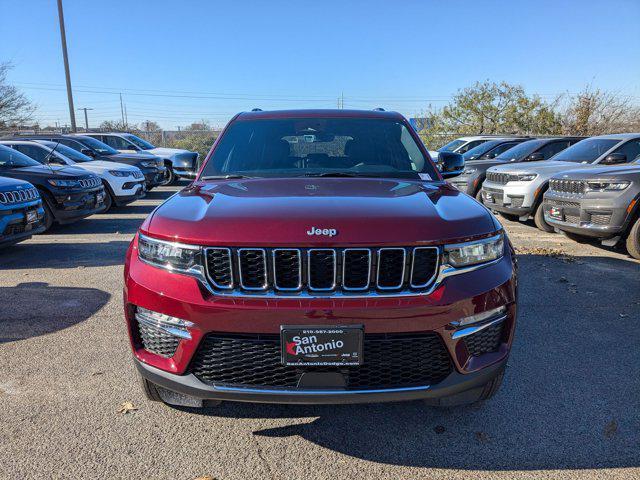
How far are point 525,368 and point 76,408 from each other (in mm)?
2959

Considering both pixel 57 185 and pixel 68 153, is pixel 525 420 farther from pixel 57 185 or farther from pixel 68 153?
pixel 68 153

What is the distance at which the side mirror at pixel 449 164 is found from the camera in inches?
159

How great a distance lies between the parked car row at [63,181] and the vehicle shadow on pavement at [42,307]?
1504 millimetres

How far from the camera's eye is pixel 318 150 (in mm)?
3613

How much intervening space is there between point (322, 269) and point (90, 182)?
7875 mm

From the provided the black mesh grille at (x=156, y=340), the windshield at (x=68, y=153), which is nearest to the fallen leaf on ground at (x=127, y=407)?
the black mesh grille at (x=156, y=340)

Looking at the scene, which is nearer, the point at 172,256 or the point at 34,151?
the point at 172,256

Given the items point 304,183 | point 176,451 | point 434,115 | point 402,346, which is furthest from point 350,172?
point 434,115

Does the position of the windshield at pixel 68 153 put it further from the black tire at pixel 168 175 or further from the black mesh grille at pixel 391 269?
the black mesh grille at pixel 391 269

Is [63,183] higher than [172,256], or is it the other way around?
[172,256]

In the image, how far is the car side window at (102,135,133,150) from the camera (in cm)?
1566

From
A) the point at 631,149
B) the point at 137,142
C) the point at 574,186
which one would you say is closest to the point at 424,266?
the point at 574,186

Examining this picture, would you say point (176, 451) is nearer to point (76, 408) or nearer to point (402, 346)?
point (76, 408)

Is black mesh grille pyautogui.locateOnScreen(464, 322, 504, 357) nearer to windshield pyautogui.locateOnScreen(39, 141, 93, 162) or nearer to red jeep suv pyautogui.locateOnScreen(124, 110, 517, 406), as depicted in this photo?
red jeep suv pyautogui.locateOnScreen(124, 110, 517, 406)
